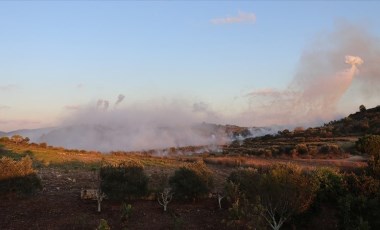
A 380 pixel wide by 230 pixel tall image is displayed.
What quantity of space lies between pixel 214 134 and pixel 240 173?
112 metres

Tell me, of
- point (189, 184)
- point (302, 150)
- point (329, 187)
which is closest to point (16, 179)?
point (189, 184)

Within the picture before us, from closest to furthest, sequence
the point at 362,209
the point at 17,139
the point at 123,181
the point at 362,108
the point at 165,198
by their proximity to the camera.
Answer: the point at 362,209 → the point at 165,198 → the point at 123,181 → the point at 17,139 → the point at 362,108

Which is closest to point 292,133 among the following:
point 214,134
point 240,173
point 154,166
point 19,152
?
point 214,134

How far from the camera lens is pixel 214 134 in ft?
458

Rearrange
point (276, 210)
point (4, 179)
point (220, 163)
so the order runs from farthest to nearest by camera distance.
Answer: point (220, 163)
point (4, 179)
point (276, 210)

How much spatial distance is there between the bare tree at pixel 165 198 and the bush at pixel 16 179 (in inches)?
313

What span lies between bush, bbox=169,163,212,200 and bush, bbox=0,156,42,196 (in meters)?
9.00

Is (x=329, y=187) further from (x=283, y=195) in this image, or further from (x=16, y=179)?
(x=16, y=179)

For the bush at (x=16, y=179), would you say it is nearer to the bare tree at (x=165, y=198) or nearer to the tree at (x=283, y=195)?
the bare tree at (x=165, y=198)

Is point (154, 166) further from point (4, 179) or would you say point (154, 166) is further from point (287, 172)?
point (287, 172)

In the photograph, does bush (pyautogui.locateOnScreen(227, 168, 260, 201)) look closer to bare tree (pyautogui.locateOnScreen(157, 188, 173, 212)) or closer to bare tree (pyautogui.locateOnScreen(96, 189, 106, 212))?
bare tree (pyautogui.locateOnScreen(157, 188, 173, 212))

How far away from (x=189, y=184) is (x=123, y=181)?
4.40 m

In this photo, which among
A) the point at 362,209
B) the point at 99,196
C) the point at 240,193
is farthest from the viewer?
the point at 240,193

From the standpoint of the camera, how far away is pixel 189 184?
91.7 feet
